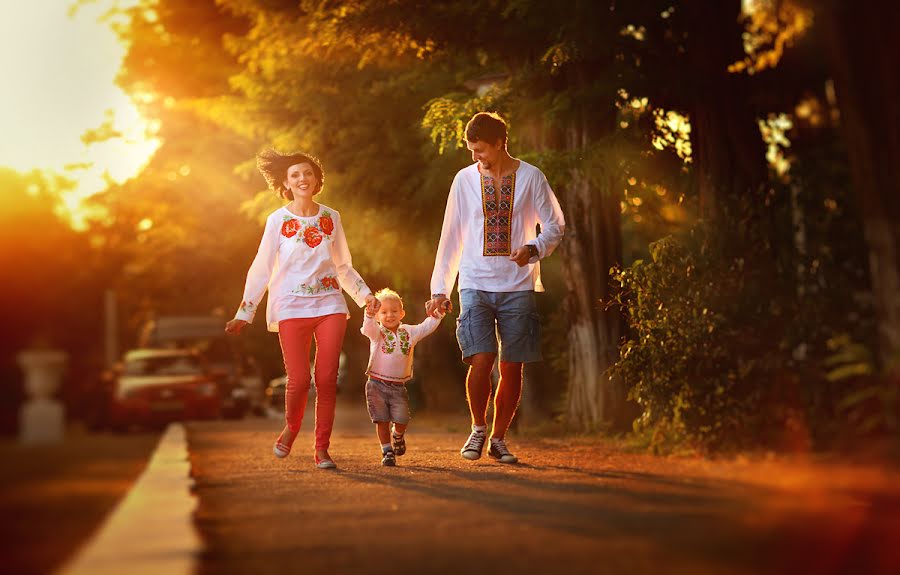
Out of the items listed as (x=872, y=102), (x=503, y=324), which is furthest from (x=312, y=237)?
(x=872, y=102)

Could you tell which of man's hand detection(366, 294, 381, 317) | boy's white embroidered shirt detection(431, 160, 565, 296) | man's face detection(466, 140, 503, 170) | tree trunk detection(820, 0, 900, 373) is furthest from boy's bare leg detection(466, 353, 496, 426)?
tree trunk detection(820, 0, 900, 373)

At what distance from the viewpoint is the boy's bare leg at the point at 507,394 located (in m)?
10.0

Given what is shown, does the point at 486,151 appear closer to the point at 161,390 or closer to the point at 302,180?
the point at 302,180

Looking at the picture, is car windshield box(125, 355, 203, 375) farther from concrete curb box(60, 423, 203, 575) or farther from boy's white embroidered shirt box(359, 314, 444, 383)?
concrete curb box(60, 423, 203, 575)

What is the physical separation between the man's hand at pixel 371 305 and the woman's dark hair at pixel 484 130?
4.08 feet

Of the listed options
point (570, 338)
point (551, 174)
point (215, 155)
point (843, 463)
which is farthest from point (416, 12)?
point (215, 155)

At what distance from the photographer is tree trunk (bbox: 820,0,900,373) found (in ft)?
22.9

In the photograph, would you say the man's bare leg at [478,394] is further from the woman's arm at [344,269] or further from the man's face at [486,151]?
the man's face at [486,151]

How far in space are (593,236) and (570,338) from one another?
3.35ft

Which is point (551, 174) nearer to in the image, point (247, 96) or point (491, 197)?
point (491, 197)

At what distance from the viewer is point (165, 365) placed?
87.7 feet

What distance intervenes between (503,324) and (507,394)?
46 cm

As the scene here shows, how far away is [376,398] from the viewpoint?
34.0 ft

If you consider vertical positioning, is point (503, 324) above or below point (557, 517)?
above
